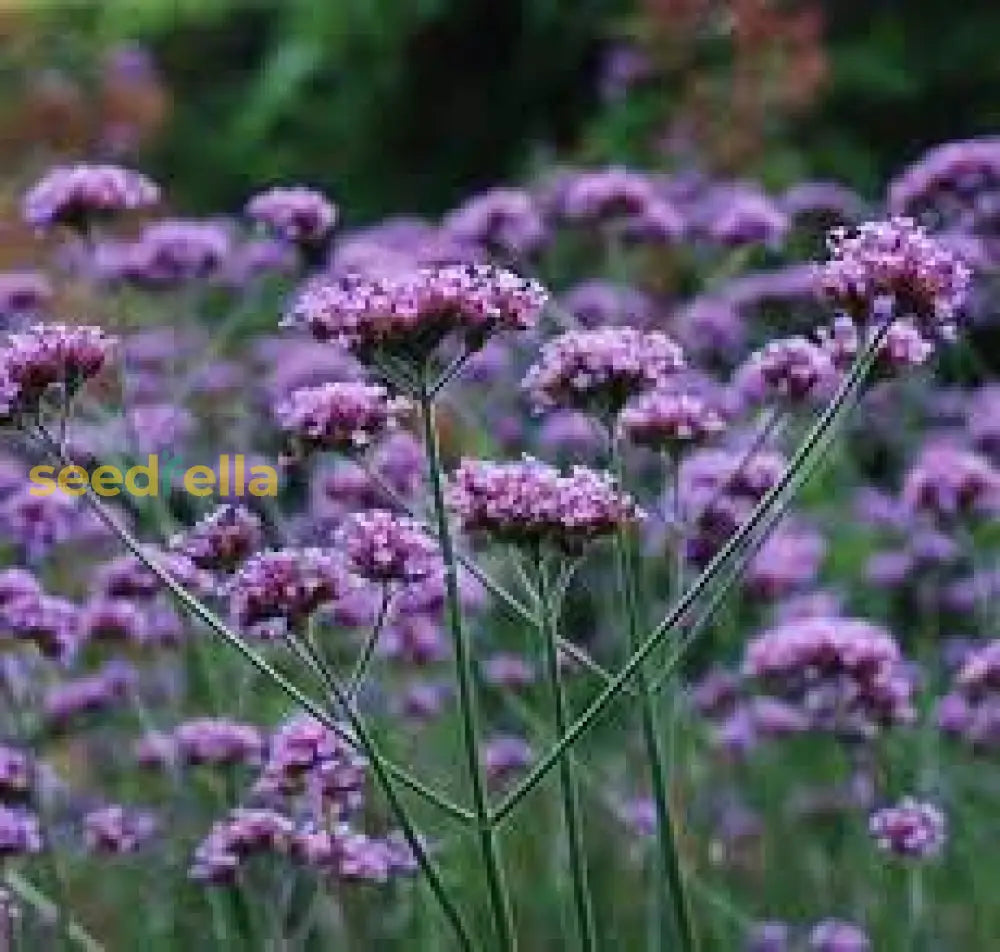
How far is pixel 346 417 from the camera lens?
216 cm

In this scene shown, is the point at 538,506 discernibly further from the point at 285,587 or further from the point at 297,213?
the point at 297,213

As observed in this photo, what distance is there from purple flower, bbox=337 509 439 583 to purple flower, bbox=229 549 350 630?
0.13ft

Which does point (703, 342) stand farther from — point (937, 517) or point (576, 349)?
point (576, 349)

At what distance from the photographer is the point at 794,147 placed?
7746 millimetres

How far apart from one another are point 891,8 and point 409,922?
17.9ft

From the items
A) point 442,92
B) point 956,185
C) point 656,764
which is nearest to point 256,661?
point 656,764

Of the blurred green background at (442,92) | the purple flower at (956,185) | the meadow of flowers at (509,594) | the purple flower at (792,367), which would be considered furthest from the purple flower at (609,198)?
the blurred green background at (442,92)

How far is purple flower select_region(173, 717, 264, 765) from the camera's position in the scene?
2869 mm

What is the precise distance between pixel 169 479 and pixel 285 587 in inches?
64.7

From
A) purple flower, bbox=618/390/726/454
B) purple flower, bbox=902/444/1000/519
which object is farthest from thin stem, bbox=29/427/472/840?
purple flower, bbox=902/444/1000/519

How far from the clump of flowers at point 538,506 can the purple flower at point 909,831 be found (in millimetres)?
908

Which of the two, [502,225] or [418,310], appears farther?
[502,225]

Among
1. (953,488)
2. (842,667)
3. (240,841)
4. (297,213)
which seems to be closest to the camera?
(240,841)

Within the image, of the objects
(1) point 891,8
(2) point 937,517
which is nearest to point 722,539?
(2) point 937,517
